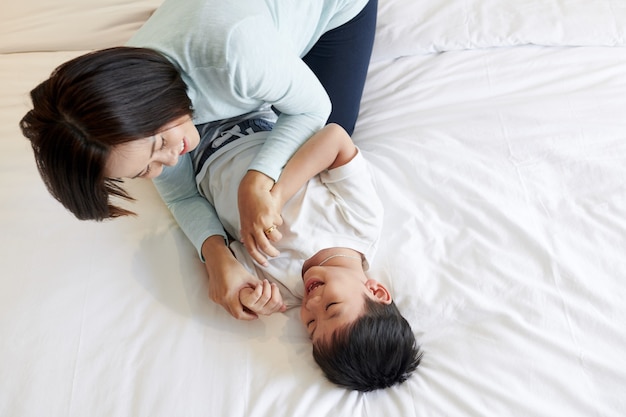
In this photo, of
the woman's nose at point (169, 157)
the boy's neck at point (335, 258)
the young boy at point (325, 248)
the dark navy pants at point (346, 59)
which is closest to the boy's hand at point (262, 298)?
the young boy at point (325, 248)

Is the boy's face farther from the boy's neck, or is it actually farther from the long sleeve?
the long sleeve

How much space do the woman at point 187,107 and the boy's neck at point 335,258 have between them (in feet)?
0.36

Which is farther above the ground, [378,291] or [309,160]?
[309,160]

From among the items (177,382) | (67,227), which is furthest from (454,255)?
(67,227)

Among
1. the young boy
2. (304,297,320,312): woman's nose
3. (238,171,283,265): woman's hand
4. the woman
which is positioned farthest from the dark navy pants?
(304,297,320,312): woman's nose

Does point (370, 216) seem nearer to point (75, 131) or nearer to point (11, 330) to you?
point (75, 131)

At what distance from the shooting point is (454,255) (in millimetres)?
1009

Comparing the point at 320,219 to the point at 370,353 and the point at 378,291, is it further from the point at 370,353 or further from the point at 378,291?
the point at 370,353

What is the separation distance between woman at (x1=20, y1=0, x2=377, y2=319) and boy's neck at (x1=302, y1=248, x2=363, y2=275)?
110mm

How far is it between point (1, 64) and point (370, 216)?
3.39 feet

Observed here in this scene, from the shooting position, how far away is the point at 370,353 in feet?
2.86

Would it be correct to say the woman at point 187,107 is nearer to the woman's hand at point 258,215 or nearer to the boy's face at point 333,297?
the woman's hand at point 258,215

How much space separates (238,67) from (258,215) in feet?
0.88

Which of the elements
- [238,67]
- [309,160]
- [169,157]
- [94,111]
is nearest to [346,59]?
[309,160]
